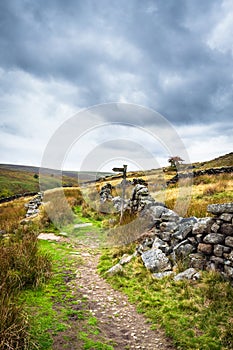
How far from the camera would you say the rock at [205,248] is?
6113mm

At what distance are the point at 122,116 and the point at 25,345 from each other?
13.4 meters

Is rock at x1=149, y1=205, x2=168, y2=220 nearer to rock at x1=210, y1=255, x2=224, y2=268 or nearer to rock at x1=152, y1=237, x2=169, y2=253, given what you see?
rock at x1=152, y1=237, x2=169, y2=253

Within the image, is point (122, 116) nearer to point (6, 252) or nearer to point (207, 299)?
point (6, 252)

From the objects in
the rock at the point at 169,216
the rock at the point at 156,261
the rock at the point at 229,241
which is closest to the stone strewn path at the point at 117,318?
the rock at the point at 156,261

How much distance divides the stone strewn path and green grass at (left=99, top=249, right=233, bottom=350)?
0.58 feet

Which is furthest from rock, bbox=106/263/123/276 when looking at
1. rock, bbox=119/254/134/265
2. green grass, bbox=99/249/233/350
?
rock, bbox=119/254/134/265

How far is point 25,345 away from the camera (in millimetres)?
3211

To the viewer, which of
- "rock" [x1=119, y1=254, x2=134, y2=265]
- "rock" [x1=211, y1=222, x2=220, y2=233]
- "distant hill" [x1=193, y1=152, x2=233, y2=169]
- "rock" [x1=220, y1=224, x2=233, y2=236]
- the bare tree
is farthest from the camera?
the bare tree

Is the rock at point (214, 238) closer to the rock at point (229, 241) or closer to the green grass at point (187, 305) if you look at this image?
the rock at point (229, 241)

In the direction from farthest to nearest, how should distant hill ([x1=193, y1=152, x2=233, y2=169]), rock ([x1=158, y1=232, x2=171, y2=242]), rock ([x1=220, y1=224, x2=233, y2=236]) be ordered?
distant hill ([x1=193, y1=152, x2=233, y2=169]) → rock ([x1=158, y1=232, x2=171, y2=242]) → rock ([x1=220, y1=224, x2=233, y2=236])

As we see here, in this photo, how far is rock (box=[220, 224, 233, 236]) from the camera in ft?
18.8

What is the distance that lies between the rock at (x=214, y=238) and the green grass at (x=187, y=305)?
797 mm

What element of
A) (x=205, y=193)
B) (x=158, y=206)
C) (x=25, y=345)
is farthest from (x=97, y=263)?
(x=205, y=193)

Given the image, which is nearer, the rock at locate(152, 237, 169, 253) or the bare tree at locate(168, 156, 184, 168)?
the rock at locate(152, 237, 169, 253)
